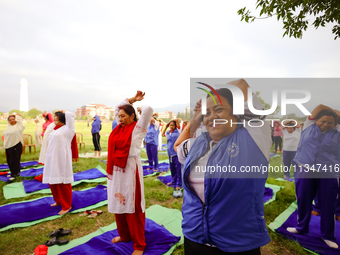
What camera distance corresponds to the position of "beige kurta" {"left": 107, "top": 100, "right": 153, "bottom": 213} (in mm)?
2383

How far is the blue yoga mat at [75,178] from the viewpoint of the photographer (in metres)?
4.89

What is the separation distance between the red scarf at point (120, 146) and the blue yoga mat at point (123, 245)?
43.8 inches

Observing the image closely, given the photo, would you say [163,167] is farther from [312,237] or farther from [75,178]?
[312,237]

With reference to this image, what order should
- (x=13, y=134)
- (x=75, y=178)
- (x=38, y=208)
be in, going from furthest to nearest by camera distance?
1. (x=75, y=178)
2. (x=13, y=134)
3. (x=38, y=208)

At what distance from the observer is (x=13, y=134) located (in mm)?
5605

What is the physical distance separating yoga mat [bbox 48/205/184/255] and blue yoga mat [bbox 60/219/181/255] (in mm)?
113

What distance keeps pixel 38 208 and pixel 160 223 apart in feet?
8.50

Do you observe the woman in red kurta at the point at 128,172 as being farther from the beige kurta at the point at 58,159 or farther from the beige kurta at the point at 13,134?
the beige kurta at the point at 13,134

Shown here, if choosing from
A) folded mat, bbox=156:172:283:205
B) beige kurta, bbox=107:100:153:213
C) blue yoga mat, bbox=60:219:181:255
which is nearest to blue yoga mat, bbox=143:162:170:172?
folded mat, bbox=156:172:283:205

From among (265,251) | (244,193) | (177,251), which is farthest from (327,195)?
(244,193)

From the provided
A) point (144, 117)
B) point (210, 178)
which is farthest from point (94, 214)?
point (210, 178)

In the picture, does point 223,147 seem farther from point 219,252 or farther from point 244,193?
point 219,252

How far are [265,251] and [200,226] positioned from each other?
2301 millimetres

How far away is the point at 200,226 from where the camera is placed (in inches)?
45.1
